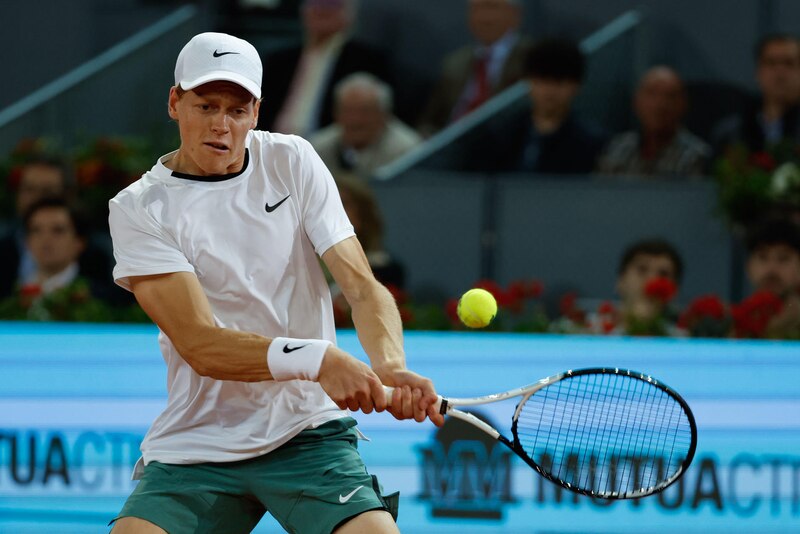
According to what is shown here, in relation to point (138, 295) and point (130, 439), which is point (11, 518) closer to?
point (130, 439)

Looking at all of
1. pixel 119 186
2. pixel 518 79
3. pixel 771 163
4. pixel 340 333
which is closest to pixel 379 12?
pixel 518 79

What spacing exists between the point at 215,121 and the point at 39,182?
4.66 m

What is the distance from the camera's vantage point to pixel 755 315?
6168 millimetres

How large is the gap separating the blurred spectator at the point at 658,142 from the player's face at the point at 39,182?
3206mm

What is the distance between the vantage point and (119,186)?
26.3 ft

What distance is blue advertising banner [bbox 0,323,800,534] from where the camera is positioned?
5.35m

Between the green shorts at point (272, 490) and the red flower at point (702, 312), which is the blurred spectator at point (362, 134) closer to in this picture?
the red flower at point (702, 312)

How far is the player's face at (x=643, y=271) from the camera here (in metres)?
6.97

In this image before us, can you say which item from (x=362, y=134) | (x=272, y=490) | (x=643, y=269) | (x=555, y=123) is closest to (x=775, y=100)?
(x=555, y=123)

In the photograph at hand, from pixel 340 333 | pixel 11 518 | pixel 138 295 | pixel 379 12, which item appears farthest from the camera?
pixel 379 12

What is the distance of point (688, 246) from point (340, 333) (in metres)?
2.66

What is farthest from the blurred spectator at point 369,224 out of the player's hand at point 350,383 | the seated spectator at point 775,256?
the player's hand at point 350,383

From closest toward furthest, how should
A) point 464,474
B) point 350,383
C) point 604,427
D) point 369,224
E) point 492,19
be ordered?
point 350,383 < point 604,427 < point 464,474 < point 369,224 < point 492,19

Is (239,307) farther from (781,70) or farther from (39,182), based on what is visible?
(781,70)
